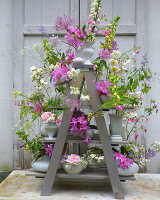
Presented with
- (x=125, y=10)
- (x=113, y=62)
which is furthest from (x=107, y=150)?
(x=125, y=10)

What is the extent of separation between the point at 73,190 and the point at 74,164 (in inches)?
13.4

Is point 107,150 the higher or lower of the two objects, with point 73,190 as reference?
higher

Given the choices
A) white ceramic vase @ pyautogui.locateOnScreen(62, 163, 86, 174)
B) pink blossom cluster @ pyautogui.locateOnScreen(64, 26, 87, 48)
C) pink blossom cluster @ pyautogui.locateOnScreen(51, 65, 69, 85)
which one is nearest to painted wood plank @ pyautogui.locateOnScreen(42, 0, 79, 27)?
pink blossom cluster @ pyautogui.locateOnScreen(64, 26, 87, 48)

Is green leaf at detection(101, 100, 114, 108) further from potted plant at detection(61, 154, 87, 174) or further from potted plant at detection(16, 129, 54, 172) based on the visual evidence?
potted plant at detection(16, 129, 54, 172)

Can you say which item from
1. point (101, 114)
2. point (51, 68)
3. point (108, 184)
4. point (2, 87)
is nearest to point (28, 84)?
point (2, 87)

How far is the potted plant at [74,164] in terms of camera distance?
7.75 feet

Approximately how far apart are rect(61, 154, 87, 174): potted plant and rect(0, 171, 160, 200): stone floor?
0.21 metres

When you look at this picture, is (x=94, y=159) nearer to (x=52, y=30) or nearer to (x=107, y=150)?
(x=107, y=150)

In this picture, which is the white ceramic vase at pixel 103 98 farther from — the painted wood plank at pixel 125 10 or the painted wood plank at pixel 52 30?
the painted wood plank at pixel 125 10

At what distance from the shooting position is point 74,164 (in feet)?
7.77

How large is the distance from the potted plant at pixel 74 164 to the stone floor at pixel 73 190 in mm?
212

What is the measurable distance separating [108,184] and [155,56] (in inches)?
58.4

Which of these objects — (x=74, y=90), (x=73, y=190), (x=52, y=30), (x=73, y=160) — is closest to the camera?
(x=74, y=90)

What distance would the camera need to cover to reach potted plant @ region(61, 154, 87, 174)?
2363 millimetres
